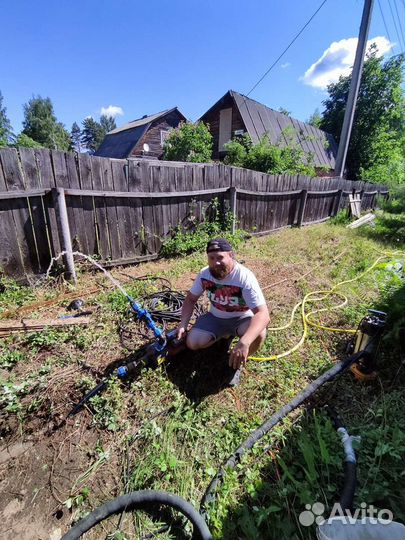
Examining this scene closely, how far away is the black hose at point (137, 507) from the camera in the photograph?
1317 mm

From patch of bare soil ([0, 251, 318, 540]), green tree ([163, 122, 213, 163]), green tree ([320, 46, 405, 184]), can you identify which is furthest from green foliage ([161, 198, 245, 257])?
green tree ([320, 46, 405, 184])

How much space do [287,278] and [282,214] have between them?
4190mm

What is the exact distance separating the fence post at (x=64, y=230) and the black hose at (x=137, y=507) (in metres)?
3.02

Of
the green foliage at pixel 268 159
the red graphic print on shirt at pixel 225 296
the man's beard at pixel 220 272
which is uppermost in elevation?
the green foliage at pixel 268 159

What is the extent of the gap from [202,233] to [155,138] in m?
17.0

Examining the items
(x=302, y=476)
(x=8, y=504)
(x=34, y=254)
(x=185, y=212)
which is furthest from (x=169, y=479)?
(x=185, y=212)

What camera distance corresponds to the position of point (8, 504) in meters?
1.52

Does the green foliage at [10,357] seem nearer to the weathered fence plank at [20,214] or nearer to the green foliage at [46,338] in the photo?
the green foliage at [46,338]

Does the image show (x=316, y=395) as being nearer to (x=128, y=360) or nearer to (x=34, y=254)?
(x=128, y=360)

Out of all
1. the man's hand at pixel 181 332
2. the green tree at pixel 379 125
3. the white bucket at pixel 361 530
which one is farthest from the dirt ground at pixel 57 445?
the green tree at pixel 379 125

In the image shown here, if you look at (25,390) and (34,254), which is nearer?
(25,390)

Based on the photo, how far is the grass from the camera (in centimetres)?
150

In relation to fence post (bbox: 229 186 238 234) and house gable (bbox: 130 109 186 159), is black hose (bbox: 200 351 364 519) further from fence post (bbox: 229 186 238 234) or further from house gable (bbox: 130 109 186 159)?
house gable (bbox: 130 109 186 159)

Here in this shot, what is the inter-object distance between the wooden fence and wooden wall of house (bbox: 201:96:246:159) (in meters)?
10.6
